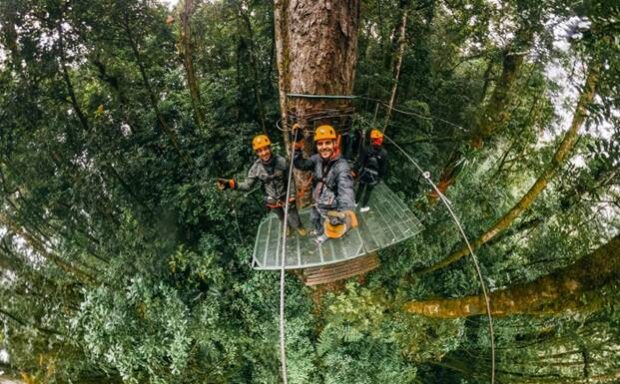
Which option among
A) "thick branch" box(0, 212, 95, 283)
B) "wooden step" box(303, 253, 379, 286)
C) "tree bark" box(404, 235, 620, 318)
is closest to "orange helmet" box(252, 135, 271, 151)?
"wooden step" box(303, 253, 379, 286)

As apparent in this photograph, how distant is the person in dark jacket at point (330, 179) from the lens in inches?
171

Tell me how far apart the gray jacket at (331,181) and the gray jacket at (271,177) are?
0.28m

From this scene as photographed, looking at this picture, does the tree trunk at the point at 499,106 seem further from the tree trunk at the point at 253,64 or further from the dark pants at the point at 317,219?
the tree trunk at the point at 253,64

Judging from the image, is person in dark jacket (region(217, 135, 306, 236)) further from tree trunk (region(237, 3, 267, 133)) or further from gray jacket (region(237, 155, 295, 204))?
tree trunk (region(237, 3, 267, 133))

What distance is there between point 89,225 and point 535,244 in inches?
259

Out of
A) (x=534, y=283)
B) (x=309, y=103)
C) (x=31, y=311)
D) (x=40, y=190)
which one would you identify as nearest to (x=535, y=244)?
(x=534, y=283)

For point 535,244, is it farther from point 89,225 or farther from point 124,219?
point 89,225

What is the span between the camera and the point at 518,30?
5.14 metres

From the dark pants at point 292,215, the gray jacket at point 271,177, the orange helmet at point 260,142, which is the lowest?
the dark pants at point 292,215

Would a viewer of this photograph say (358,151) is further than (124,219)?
No

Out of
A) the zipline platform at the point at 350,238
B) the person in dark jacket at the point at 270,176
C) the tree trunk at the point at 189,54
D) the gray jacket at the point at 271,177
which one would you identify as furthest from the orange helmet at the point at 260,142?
the tree trunk at the point at 189,54

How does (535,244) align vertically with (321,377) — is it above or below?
above

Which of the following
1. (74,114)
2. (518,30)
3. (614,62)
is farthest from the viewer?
(74,114)

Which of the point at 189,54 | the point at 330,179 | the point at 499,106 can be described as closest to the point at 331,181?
the point at 330,179
